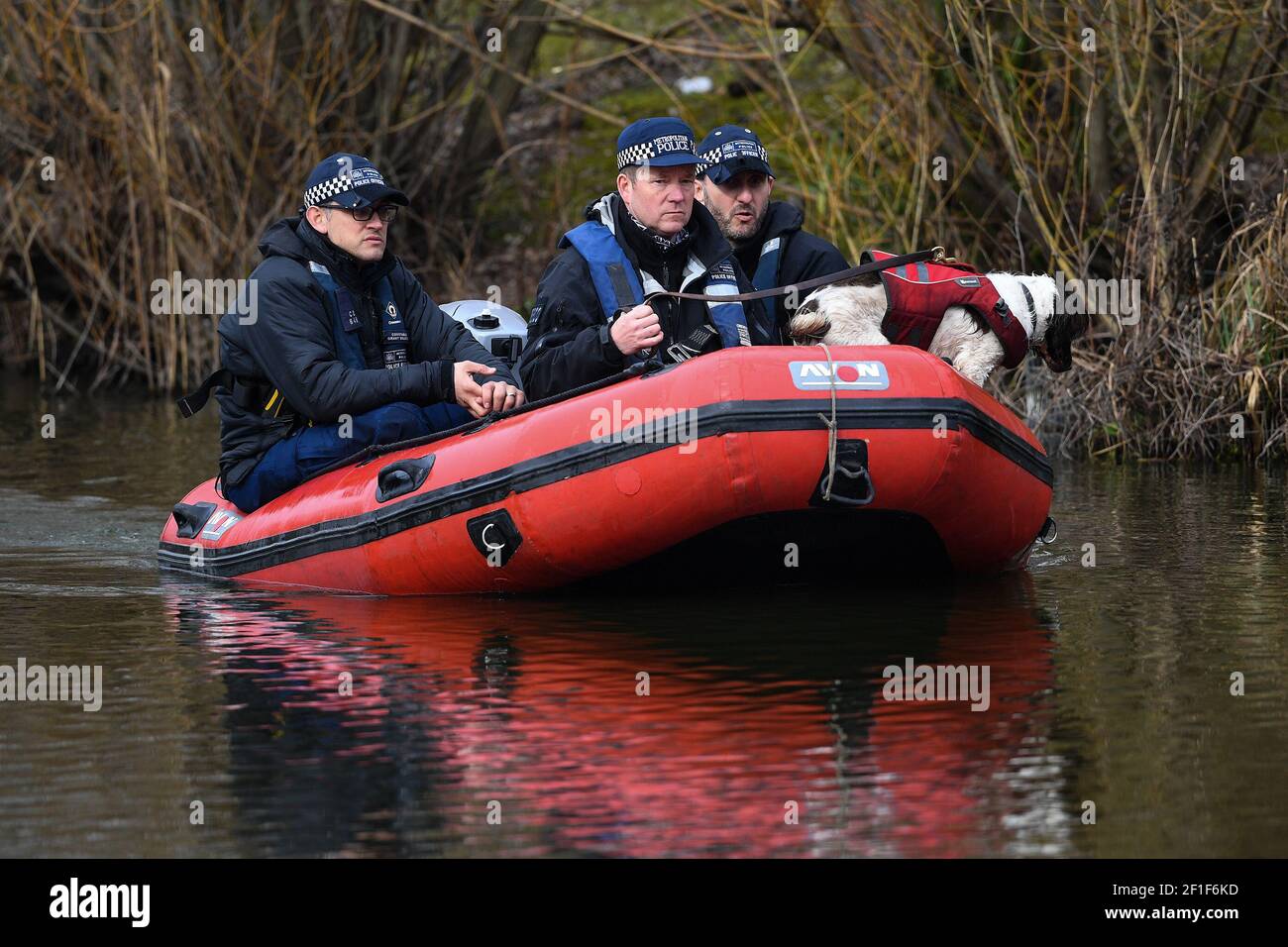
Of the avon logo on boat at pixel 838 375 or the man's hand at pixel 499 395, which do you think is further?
the man's hand at pixel 499 395

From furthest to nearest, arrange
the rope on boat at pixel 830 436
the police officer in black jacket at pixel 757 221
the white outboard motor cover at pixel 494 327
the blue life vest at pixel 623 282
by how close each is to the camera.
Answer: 1. the white outboard motor cover at pixel 494 327
2. the police officer in black jacket at pixel 757 221
3. the blue life vest at pixel 623 282
4. the rope on boat at pixel 830 436

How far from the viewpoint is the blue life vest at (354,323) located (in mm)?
6434

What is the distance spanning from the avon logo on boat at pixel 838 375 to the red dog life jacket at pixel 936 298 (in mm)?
391

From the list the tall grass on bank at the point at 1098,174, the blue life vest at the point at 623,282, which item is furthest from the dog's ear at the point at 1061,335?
the tall grass on bank at the point at 1098,174

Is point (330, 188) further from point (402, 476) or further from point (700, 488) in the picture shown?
point (700, 488)

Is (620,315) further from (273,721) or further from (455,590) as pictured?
(273,721)

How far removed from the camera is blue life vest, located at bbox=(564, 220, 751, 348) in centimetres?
621

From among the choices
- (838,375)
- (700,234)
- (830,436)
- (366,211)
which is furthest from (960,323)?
(366,211)

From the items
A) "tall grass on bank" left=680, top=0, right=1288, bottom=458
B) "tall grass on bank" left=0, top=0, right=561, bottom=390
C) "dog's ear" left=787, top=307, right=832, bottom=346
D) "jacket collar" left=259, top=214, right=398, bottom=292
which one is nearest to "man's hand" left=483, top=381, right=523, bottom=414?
"jacket collar" left=259, top=214, right=398, bottom=292

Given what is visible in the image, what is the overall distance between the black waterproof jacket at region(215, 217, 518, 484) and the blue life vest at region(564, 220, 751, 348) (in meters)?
0.48

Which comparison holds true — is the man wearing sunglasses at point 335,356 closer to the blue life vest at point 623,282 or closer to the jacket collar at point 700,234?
the blue life vest at point 623,282

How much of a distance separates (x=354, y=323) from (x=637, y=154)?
1.07m

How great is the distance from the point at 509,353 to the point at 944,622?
200 cm
